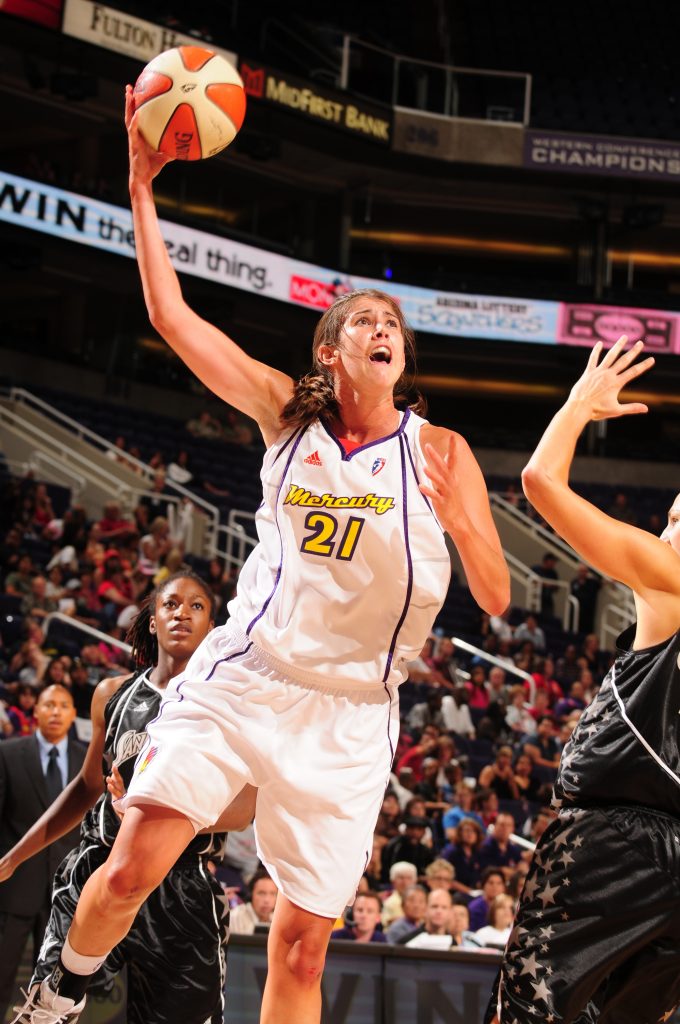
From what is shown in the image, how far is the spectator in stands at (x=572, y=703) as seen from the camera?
47.0 ft

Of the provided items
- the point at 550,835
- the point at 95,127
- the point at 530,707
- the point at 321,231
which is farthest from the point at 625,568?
the point at 321,231

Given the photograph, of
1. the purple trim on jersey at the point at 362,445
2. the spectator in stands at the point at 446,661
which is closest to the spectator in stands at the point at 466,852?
the spectator in stands at the point at 446,661

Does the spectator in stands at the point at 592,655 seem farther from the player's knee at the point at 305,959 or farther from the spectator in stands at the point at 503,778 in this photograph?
the player's knee at the point at 305,959

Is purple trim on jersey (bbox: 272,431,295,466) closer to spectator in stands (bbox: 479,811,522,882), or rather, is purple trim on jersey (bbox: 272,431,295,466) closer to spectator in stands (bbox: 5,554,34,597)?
spectator in stands (bbox: 479,811,522,882)

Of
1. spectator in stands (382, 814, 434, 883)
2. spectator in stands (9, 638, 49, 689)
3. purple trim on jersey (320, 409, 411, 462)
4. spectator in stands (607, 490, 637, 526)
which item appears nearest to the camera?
purple trim on jersey (320, 409, 411, 462)

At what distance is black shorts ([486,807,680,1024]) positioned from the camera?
11.1 feet

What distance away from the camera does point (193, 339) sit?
12.0 feet

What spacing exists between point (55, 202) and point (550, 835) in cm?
1605

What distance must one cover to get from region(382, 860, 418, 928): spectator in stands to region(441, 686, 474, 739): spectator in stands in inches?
176

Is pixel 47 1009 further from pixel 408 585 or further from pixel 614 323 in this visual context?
pixel 614 323

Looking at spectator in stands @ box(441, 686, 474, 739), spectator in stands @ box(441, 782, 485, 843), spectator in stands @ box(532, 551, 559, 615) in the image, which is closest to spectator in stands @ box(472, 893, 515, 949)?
spectator in stands @ box(441, 782, 485, 843)

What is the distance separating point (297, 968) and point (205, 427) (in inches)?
666

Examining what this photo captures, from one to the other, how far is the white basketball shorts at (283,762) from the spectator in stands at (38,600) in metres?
8.95

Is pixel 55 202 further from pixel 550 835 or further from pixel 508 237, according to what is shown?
pixel 550 835
